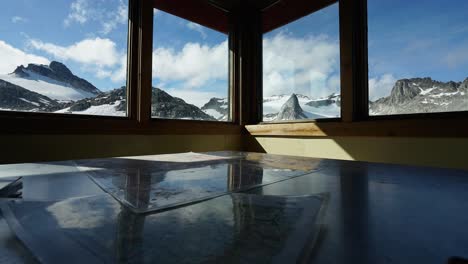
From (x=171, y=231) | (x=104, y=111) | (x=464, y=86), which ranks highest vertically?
(x=464, y=86)

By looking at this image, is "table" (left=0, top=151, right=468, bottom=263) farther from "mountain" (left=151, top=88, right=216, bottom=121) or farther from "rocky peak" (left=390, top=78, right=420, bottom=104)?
"mountain" (left=151, top=88, right=216, bottom=121)

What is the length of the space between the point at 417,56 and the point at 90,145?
260 centimetres

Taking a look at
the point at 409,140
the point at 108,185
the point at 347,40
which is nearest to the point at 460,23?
the point at 347,40

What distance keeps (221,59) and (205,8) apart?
1.91 ft

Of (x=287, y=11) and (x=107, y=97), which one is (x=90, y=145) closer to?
(x=107, y=97)

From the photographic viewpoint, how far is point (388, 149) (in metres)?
1.86

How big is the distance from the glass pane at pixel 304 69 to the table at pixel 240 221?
6.01 ft

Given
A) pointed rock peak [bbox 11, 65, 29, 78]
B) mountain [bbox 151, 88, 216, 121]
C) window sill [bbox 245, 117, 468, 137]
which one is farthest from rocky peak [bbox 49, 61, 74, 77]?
window sill [bbox 245, 117, 468, 137]

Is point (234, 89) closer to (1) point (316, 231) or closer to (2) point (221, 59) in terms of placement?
(2) point (221, 59)

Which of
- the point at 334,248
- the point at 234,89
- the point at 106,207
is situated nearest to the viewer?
A: the point at 334,248

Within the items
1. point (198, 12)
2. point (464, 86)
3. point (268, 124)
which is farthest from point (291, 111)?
point (198, 12)

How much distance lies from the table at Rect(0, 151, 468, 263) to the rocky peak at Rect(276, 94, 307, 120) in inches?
78.1

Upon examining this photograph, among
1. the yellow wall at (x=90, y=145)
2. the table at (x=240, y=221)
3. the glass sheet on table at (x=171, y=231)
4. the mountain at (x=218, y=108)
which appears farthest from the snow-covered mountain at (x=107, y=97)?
the glass sheet on table at (x=171, y=231)

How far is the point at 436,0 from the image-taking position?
1787 mm
